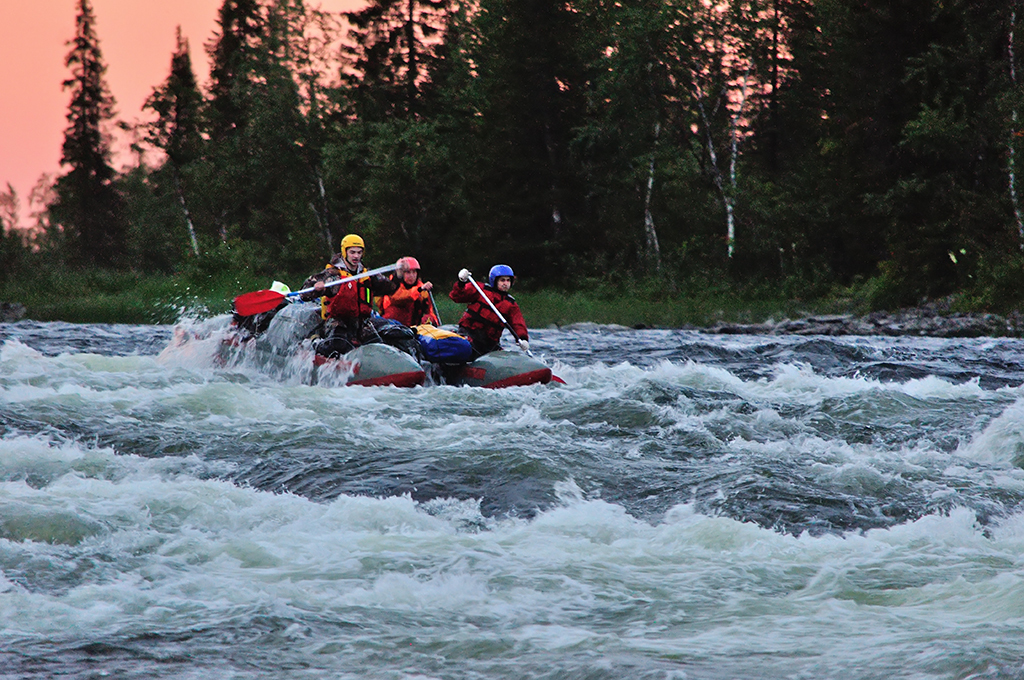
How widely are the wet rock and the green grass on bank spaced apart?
182 mm

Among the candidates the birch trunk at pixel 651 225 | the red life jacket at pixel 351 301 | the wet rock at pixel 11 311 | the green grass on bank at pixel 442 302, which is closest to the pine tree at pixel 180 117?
the green grass on bank at pixel 442 302

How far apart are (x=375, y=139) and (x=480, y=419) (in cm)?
2404

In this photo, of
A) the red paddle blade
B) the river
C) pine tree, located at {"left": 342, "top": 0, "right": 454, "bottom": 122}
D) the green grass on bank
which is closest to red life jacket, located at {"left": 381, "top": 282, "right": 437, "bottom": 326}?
the red paddle blade

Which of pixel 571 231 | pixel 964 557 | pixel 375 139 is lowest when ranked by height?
pixel 964 557

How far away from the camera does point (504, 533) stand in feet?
17.1

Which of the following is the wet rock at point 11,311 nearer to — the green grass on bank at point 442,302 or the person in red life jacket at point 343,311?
the green grass on bank at point 442,302

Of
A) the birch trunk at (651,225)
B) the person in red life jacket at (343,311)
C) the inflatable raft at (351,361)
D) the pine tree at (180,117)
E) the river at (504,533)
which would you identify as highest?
the pine tree at (180,117)

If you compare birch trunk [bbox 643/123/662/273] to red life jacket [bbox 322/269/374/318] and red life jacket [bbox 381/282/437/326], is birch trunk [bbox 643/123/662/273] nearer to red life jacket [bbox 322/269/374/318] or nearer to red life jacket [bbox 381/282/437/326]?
red life jacket [bbox 381/282/437/326]

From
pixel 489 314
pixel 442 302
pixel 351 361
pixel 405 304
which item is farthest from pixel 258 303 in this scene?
pixel 442 302

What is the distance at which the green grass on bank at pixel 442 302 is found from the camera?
22375 mm

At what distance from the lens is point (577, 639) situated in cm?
386

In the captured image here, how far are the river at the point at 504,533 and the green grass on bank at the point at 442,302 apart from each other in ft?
43.5

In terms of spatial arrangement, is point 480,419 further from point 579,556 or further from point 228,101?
point 228,101

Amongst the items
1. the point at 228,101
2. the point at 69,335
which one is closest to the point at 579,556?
the point at 69,335
